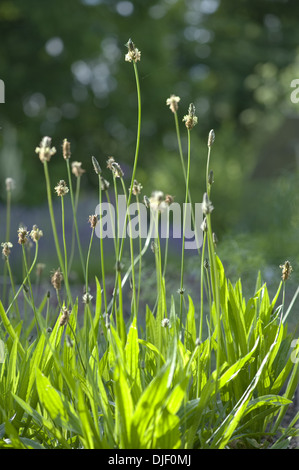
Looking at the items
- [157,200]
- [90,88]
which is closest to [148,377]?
[157,200]

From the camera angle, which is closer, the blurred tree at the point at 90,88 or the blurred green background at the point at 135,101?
the blurred green background at the point at 135,101

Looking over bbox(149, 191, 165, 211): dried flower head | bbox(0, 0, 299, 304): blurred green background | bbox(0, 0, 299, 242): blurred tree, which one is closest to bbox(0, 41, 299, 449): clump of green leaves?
bbox(149, 191, 165, 211): dried flower head

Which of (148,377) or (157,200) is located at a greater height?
(157,200)

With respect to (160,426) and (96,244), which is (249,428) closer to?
(160,426)

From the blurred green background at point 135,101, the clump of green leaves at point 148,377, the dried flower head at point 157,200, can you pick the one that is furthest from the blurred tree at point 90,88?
the dried flower head at point 157,200

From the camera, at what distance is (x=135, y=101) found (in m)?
10.8

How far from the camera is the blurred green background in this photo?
736cm

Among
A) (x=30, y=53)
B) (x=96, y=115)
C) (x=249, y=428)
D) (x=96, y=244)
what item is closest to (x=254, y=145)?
(x=96, y=115)

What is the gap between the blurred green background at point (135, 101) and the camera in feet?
24.1

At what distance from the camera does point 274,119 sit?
15.2 meters

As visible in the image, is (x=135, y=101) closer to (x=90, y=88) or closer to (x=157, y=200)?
(x=90, y=88)

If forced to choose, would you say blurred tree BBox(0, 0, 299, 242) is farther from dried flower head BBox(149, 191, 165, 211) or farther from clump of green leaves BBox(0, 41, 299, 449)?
dried flower head BBox(149, 191, 165, 211)

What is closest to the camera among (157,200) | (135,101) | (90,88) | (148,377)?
(157,200)

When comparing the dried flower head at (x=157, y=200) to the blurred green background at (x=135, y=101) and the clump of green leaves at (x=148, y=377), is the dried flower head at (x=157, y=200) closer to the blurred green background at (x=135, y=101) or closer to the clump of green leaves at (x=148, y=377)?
the clump of green leaves at (x=148, y=377)
